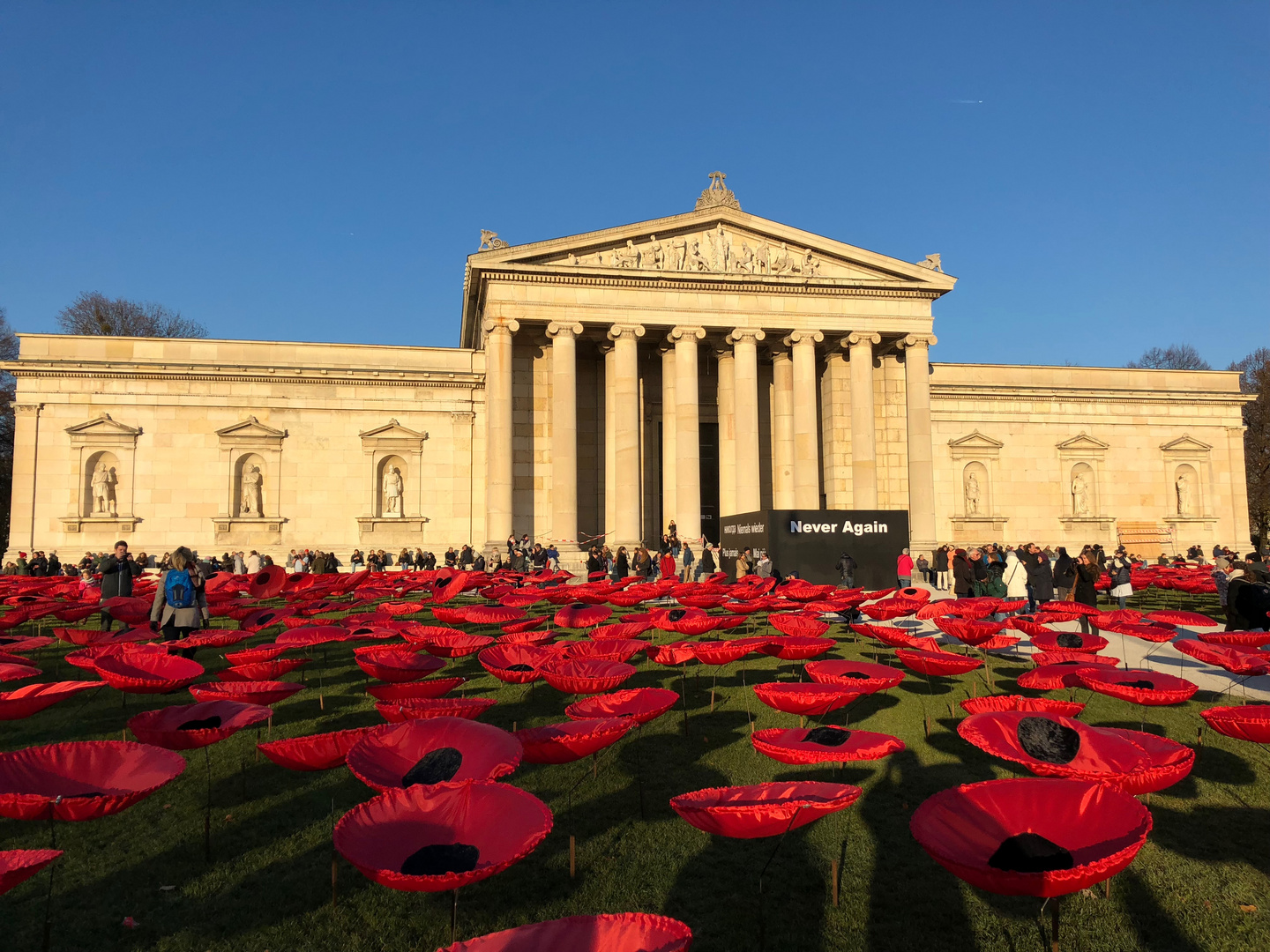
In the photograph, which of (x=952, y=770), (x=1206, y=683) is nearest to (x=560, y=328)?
(x=1206, y=683)

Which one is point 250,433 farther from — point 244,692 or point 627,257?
point 244,692

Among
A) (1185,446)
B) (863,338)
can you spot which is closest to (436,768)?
(863,338)

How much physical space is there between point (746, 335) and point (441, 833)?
130 feet

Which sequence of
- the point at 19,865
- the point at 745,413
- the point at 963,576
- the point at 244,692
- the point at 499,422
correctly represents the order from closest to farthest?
1. the point at 19,865
2. the point at 244,692
3. the point at 963,576
4. the point at 499,422
5. the point at 745,413

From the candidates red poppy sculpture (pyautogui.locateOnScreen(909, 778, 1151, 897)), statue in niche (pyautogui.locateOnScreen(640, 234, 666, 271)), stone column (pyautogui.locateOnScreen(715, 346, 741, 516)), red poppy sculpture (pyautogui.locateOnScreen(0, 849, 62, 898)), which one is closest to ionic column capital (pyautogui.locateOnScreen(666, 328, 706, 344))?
stone column (pyautogui.locateOnScreen(715, 346, 741, 516))

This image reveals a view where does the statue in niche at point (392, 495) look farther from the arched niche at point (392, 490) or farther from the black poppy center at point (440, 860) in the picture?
the black poppy center at point (440, 860)

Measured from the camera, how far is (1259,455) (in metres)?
63.9

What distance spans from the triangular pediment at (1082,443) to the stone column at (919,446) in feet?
44.0

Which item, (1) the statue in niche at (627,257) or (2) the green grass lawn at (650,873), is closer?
(2) the green grass lawn at (650,873)

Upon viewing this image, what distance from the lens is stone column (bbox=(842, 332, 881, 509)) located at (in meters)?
43.5

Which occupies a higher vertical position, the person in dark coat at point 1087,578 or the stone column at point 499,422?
the stone column at point 499,422

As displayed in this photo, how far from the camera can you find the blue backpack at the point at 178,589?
13547 millimetres

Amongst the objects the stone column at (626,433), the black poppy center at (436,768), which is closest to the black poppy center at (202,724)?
the black poppy center at (436,768)

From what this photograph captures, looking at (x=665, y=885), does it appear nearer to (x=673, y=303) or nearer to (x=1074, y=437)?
(x=673, y=303)
